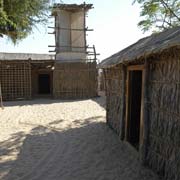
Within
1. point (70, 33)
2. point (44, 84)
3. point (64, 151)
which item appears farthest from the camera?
point (44, 84)

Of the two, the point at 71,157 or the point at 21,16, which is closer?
the point at 71,157

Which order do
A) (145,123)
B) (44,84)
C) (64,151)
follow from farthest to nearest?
1. (44,84)
2. (64,151)
3. (145,123)

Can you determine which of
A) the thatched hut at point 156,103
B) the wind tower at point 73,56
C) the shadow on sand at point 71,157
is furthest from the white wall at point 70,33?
the thatched hut at point 156,103

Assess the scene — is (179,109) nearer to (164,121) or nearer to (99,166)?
(164,121)

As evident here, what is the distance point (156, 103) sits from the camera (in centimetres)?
595

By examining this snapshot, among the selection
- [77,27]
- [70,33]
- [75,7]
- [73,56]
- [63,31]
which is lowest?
[73,56]

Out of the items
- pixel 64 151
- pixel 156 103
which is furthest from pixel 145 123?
pixel 64 151

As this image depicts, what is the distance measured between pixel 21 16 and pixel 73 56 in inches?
397

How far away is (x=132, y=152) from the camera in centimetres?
Result: 718

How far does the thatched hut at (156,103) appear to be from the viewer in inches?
199

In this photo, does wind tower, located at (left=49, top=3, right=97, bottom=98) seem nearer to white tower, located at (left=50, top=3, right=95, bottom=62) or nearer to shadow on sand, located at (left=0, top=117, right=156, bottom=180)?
white tower, located at (left=50, top=3, right=95, bottom=62)

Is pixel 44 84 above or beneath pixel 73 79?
beneath

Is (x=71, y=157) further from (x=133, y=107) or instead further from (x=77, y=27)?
(x=77, y=27)

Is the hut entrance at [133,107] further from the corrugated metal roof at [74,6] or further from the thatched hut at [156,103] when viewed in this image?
the corrugated metal roof at [74,6]
